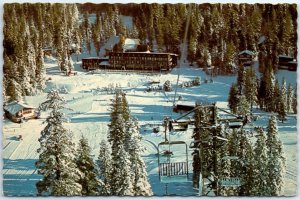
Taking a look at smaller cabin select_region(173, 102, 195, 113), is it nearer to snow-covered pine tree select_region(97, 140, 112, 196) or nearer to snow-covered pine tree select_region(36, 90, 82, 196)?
snow-covered pine tree select_region(97, 140, 112, 196)

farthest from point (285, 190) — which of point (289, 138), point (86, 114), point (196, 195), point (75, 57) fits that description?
point (75, 57)

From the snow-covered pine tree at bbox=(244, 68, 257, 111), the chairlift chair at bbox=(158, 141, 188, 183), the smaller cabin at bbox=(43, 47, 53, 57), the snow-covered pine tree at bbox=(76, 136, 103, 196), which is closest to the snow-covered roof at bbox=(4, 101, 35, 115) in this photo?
the smaller cabin at bbox=(43, 47, 53, 57)

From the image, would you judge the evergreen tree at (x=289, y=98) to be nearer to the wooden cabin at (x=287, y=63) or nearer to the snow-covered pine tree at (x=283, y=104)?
the snow-covered pine tree at (x=283, y=104)

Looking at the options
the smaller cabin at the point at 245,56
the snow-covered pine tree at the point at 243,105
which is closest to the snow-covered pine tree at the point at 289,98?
the snow-covered pine tree at the point at 243,105

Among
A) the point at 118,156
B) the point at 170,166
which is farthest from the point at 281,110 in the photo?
the point at 118,156

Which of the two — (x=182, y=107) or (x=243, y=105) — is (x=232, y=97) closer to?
(x=243, y=105)

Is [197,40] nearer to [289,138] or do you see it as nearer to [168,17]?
[168,17]
